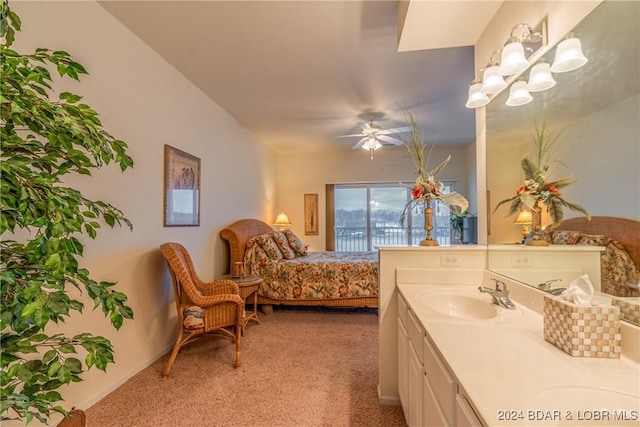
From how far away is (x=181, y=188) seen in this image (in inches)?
111

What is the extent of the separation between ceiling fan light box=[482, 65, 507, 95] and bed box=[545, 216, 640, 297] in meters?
0.88

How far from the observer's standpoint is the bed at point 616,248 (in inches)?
34.8

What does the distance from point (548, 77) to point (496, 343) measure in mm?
1201

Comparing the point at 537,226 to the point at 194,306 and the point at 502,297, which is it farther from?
the point at 194,306

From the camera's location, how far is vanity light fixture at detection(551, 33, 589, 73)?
42.6 inches

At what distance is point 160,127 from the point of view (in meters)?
2.53

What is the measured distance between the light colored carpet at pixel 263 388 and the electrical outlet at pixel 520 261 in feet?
3.90

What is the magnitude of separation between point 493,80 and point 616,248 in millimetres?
1072

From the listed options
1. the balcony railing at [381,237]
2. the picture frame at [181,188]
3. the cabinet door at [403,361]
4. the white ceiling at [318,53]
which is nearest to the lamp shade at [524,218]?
the cabinet door at [403,361]

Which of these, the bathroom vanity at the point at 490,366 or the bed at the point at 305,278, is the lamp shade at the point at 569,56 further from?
the bed at the point at 305,278

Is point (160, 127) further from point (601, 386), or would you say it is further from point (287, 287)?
point (601, 386)

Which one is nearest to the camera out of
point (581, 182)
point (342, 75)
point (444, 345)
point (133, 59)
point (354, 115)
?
point (444, 345)

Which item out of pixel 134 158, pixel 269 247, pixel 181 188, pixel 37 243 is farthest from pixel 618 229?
pixel 269 247

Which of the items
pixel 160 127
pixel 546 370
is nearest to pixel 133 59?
pixel 160 127
